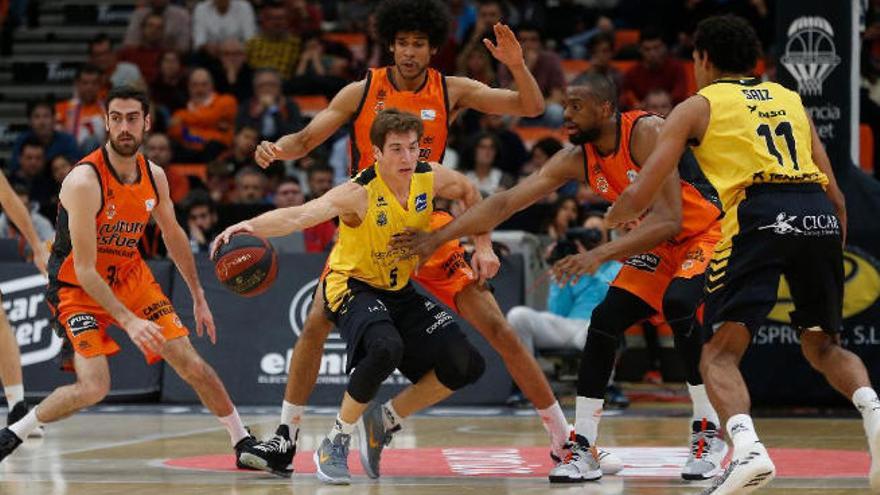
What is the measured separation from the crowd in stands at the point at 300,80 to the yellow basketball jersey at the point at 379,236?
4811 millimetres

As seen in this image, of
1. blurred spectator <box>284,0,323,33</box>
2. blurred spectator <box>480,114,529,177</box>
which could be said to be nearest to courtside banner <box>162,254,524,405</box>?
blurred spectator <box>480,114,529,177</box>

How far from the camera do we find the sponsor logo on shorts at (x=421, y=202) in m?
7.57

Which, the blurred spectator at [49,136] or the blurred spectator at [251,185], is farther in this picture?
the blurred spectator at [49,136]

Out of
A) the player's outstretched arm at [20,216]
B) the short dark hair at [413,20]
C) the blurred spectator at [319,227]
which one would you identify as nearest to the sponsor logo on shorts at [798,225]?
the short dark hair at [413,20]

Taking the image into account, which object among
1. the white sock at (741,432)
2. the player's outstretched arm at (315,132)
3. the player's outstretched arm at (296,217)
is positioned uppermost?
the player's outstretched arm at (315,132)

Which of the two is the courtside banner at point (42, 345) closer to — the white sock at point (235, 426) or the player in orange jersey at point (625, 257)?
the white sock at point (235, 426)

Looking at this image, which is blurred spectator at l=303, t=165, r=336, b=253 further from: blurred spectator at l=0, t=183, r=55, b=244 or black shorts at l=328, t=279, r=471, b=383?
black shorts at l=328, t=279, r=471, b=383

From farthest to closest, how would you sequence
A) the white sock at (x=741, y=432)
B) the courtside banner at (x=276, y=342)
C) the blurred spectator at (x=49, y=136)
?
1. the blurred spectator at (x=49, y=136)
2. the courtside banner at (x=276, y=342)
3. the white sock at (x=741, y=432)

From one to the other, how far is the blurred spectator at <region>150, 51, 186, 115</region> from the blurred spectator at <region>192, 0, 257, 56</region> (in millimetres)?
521

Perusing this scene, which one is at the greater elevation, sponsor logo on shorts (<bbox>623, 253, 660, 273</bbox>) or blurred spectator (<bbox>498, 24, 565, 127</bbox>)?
blurred spectator (<bbox>498, 24, 565, 127</bbox>)

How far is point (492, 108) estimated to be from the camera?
26.9 feet

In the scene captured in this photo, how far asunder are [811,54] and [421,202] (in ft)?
14.2

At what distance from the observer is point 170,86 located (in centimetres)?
1644

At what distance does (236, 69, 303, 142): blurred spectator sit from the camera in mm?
14742
